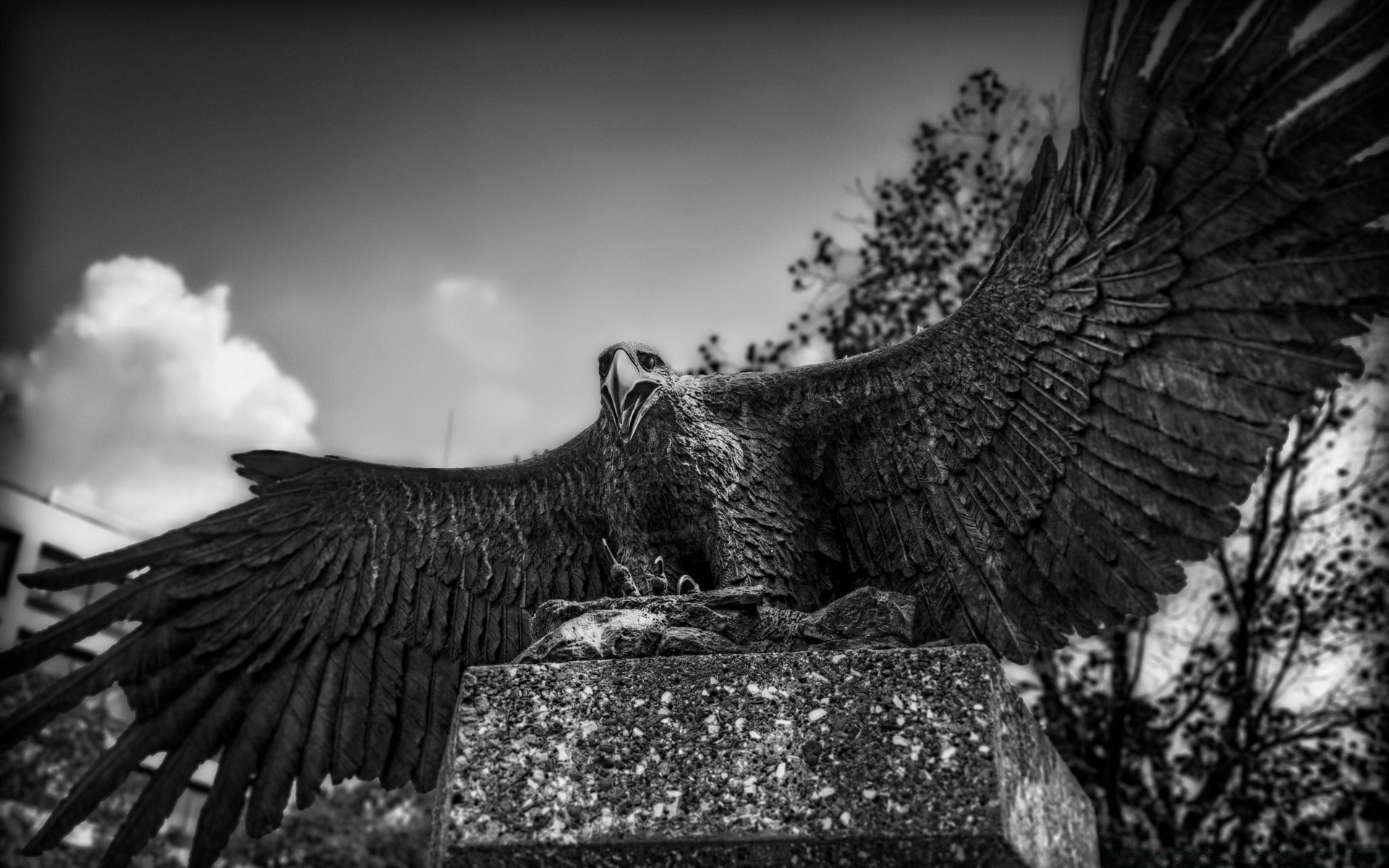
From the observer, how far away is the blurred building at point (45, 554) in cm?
2216

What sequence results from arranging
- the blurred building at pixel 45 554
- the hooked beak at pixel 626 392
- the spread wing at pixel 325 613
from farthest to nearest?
1. the blurred building at pixel 45 554
2. the spread wing at pixel 325 613
3. the hooked beak at pixel 626 392

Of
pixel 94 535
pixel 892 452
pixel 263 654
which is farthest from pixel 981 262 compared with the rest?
pixel 94 535

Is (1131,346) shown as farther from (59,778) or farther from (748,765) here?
(59,778)

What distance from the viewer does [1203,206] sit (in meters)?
3.21

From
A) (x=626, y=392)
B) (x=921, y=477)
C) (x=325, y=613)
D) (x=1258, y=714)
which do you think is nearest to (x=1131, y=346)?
(x=921, y=477)

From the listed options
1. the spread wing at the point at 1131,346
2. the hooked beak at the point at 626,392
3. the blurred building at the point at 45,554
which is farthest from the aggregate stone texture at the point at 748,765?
the blurred building at the point at 45,554

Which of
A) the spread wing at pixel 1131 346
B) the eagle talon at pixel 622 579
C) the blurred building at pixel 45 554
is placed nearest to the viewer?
the spread wing at pixel 1131 346

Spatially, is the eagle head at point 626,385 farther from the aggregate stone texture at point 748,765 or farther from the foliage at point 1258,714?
the foliage at point 1258,714

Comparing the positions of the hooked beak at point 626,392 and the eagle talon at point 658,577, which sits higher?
the hooked beak at point 626,392

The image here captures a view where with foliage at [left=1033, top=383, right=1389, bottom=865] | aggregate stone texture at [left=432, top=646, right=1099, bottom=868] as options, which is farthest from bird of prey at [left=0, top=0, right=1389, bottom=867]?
foliage at [left=1033, top=383, right=1389, bottom=865]

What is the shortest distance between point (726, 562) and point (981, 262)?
25.6ft

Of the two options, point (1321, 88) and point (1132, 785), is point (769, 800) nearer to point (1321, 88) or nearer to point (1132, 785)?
point (1321, 88)

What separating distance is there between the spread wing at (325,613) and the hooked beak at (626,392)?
1.04 feet

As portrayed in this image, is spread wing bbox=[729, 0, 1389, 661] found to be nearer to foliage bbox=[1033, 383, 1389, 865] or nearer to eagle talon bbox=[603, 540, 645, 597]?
eagle talon bbox=[603, 540, 645, 597]
